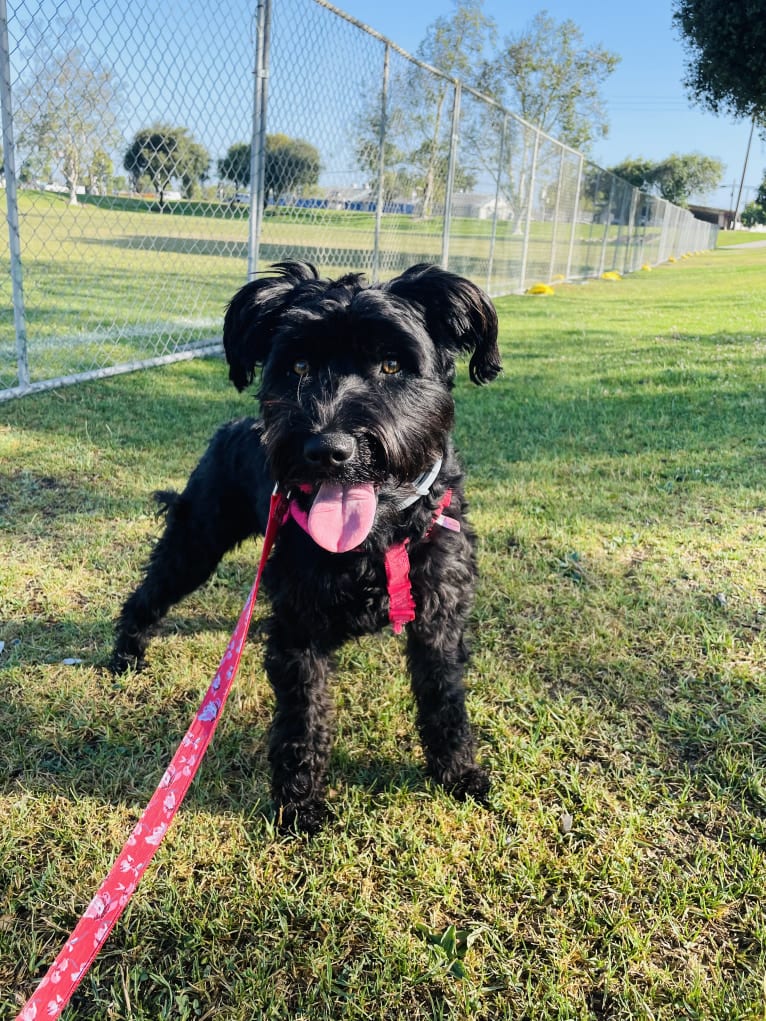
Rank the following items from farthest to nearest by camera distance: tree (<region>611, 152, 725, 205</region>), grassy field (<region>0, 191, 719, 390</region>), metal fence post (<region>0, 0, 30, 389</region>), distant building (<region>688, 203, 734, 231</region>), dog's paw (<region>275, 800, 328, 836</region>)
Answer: distant building (<region>688, 203, 734, 231</region>) < tree (<region>611, 152, 725, 205</region>) < grassy field (<region>0, 191, 719, 390</region>) < metal fence post (<region>0, 0, 30, 389</region>) < dog's paw (<region>275, 800, 328, 836</region>)

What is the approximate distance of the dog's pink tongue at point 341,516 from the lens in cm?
198

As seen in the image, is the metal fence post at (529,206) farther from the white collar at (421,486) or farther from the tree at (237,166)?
the white collar at (421,486)

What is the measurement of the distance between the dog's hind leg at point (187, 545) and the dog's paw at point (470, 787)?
1.35 metres

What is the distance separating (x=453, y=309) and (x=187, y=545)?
1.57 m

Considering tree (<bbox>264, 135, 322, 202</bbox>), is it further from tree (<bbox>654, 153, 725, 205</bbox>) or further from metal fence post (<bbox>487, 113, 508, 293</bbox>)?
tree (<bbox>654, 153, 725, 205</bbox>)

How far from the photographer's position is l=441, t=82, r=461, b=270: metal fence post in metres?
11.3

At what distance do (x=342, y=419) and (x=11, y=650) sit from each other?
209 centimetres

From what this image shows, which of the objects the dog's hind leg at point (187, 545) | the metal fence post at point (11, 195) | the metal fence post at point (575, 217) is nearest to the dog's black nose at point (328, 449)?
the dog's hind leg at point (187, 545)

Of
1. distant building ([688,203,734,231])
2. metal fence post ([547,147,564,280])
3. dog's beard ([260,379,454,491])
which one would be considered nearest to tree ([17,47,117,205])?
dog's beard ([260,379,454,491])

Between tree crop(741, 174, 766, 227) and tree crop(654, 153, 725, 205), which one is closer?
tree crop(654, 153, 725, 205)

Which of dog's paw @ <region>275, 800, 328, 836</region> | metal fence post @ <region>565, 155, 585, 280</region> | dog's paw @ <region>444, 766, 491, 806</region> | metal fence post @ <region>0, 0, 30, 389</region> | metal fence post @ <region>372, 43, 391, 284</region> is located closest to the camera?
dog's paw @ <region>275, 800, 328, 836</region>

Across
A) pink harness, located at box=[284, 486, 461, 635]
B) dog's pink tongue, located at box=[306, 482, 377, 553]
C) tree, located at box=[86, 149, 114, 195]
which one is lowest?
pink harness, located at box=[284, 486, 461, 635]

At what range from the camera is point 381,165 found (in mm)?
9117

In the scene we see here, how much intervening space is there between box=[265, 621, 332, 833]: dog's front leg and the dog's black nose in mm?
666
